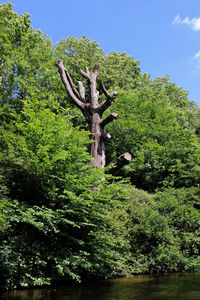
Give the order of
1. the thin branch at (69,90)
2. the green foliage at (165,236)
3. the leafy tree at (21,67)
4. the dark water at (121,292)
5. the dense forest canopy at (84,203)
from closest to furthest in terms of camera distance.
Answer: the dark water at (121,292)
the dense forest canopy at (84,203)
the green foliage at (165,236)
the thin branch at (69,90)
the leafy tree at (21,67)

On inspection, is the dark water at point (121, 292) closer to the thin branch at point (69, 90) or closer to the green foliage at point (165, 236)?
the green foliage at point (165, 236)

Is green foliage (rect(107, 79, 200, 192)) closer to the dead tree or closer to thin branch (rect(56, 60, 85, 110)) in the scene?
the dead tree

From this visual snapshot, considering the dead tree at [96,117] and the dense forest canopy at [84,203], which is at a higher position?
the dead tree at [96,117]

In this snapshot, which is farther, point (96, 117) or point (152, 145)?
point (152, 145)

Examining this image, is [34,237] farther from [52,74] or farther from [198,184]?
[52,74]

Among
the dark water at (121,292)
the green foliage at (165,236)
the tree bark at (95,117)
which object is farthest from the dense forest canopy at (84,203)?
the tree bark at (95,117)

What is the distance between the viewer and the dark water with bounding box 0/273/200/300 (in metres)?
5.78

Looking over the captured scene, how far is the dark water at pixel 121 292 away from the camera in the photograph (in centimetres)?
578

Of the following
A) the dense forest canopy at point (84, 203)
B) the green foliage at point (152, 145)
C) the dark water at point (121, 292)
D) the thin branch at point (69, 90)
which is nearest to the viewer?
the dark water at point (121, 292)

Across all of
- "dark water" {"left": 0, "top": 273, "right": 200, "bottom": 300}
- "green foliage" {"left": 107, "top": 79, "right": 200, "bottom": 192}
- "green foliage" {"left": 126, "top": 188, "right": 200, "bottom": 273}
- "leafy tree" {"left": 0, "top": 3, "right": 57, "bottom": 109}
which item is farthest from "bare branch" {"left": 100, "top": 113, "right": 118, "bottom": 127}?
"leafy tree" {"left": 0, "top": 3, "right": 57, "bottom": 109}

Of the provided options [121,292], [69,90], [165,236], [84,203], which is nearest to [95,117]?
[69,90]

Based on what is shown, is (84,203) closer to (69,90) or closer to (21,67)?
(69,90)

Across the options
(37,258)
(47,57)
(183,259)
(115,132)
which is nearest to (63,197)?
(37,258)

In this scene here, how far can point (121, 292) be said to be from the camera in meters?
6.38
